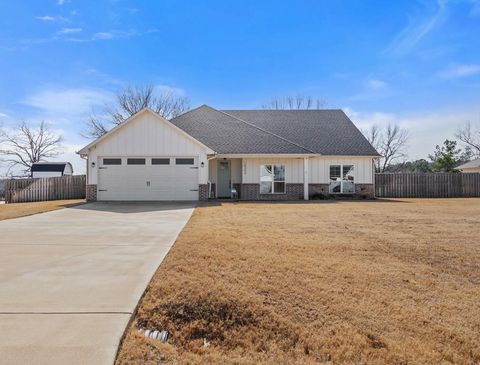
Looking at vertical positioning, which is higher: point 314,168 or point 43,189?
point 314,168

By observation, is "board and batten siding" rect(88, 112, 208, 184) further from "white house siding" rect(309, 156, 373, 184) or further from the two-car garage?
"white house siding" rect(309, 156, 373, 184)

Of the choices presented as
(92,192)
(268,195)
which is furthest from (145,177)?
(268,195)

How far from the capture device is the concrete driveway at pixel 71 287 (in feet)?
9.60

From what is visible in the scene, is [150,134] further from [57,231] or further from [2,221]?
[57,231]

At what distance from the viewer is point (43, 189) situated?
21.4 metres

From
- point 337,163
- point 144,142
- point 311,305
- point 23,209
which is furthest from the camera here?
point 337,163

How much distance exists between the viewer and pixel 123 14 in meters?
13.5

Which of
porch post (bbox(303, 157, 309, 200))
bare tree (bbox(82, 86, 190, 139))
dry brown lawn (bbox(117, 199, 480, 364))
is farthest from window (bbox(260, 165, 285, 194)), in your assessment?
bare tree (bbox(82, 86, 190, 139))

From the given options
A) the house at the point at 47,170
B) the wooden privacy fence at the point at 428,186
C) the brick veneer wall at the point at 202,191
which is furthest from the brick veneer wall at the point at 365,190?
the house at the point at 47,170

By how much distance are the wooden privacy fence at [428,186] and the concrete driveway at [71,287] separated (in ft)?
66.9

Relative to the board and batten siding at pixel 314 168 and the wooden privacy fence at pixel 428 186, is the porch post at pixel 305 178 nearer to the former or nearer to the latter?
the board and batten siding at pixel 314 168

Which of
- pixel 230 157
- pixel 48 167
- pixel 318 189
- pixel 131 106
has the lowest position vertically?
pixel 318 189

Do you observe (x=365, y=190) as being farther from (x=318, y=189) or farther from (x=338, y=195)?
(x=318, y=189)

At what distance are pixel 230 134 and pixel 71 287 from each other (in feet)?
59.4
